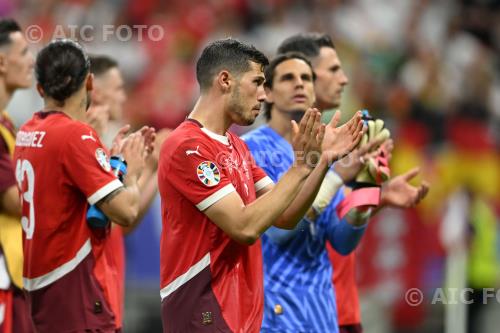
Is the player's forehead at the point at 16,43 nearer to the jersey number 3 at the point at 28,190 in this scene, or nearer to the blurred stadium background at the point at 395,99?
the jersey number 3 at the point at 28,190

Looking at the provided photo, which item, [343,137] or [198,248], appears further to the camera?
[343,137]

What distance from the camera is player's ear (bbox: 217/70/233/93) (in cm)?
578

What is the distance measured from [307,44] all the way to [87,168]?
2587 mm

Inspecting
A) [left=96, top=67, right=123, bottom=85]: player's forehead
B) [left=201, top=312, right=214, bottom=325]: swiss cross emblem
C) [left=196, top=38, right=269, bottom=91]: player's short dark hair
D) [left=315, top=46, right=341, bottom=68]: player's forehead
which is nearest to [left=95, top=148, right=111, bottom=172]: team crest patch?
[left=196, top=38, right=269, bottom=91]: player's short dark hair

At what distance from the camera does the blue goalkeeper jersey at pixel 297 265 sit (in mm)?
6887

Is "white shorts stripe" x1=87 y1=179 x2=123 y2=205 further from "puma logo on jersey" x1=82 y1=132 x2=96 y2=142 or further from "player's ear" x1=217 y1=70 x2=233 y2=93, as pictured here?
"player's ear" x1=217 y1=70 x2=233 y2=93

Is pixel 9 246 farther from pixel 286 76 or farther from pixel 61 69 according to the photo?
pixel 286 76

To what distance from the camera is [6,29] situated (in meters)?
7.78

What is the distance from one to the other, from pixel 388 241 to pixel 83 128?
6.17 m

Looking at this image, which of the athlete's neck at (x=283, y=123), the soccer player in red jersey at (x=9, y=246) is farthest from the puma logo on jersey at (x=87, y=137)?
the athlete's neck at (x=283, y=123)

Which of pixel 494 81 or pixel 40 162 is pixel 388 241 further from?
pixel 40 162

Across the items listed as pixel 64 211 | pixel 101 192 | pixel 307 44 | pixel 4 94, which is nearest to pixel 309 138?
pixel 101 192

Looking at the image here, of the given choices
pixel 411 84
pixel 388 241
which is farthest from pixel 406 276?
pixel 411 84

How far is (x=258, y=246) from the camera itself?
5.90 metres
